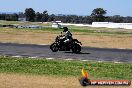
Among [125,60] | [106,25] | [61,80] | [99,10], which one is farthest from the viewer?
[99,10]

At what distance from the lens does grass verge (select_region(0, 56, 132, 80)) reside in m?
19.1

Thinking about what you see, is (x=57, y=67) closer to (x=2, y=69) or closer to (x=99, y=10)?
(x=2, y=69)

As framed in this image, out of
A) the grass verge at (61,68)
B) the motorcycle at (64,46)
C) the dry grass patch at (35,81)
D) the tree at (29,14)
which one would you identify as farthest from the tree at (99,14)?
the dry grass patch at (35,81)

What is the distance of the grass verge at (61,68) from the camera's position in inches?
753

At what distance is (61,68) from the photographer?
68.1 feet

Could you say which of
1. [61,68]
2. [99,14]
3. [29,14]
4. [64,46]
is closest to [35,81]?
[61,68]

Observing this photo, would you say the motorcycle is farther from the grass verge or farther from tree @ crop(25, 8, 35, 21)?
tree @ crop(25, 8, 35, 21)

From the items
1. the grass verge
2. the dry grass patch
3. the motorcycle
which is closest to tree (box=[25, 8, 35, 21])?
the motorcycle

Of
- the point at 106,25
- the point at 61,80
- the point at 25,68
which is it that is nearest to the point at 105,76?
the point at 61,80

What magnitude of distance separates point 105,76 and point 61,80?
2.65m

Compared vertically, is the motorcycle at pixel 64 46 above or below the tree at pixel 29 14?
above

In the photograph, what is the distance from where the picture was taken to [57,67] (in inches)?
829

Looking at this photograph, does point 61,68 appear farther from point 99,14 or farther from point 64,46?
point 99,14

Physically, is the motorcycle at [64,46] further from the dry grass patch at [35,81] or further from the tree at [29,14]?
the tree at [29,14]
